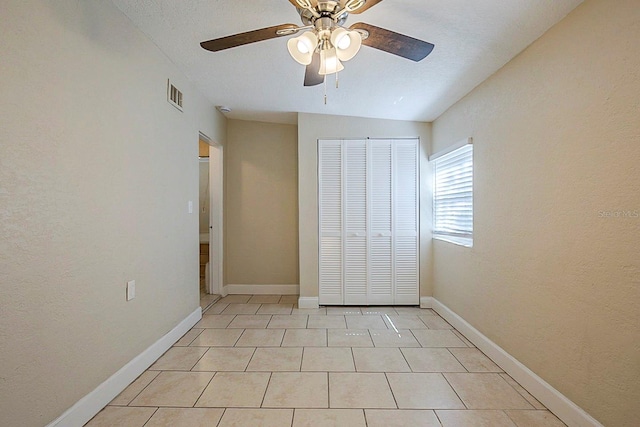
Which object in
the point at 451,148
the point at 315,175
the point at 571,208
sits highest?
the point at 451,148

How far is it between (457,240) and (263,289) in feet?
8.90

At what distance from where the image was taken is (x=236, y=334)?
3.22 meters

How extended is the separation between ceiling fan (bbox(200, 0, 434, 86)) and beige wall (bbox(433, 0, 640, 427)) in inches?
34.3

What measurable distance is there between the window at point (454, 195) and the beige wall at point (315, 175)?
142 mm

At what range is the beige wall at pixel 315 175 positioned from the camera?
410 centimetres

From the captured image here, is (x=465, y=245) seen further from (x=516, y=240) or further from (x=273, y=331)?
(x=273, y=331)

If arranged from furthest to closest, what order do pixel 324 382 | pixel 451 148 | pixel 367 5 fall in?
pixel 451 148, pixel 324 382, pixel 367 5

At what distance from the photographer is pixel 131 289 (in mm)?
2309

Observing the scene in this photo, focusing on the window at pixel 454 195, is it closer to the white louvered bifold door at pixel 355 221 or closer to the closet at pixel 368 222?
the closet at pixel 368 222

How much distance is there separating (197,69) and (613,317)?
3.39 meters

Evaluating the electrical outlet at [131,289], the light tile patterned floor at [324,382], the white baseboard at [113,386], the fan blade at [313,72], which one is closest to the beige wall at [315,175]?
the light tile patterned floor at [324,382]

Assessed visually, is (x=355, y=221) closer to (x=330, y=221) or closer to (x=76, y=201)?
(x=330, y=221)

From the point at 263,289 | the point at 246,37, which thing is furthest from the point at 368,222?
the point at 246,37

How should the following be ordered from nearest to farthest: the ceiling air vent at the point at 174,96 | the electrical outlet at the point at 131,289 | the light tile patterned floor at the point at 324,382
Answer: the light tile patterned floor at the point at 324,382
the electrical outlet at the point at 131,289
the ceiling air vent at the point at 174,96
